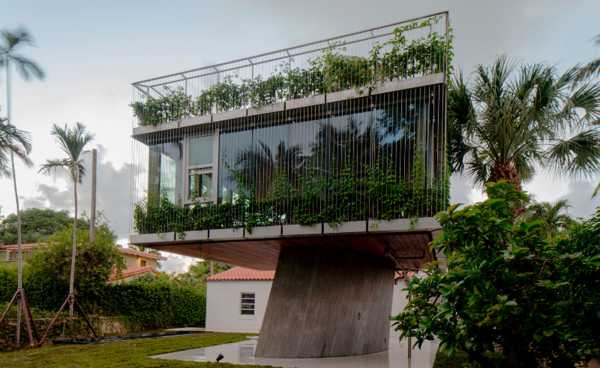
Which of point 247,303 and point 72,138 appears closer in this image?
point 72,138

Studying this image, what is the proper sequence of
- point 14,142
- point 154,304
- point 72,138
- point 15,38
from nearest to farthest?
point 14,142 → point 15,38 → point 72,138 → point 154,304

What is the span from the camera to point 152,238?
13.6m

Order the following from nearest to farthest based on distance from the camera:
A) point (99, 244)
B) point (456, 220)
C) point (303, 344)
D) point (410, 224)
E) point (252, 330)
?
1. point (456, 220)
2. point (410, 224)
3. point (303, 344)
4. point (99, 244)
5. point (252, 330)

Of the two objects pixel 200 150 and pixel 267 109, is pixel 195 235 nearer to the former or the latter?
pixel 200 150

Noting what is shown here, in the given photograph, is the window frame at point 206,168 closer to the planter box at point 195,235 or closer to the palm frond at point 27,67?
the planter box at point 195,235

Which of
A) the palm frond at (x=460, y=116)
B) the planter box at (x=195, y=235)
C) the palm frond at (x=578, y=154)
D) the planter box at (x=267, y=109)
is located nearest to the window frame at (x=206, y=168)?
the planter box at (x=195, y=235)

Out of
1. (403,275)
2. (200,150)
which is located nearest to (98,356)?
(200,150)

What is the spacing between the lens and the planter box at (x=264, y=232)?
12117 millimetres

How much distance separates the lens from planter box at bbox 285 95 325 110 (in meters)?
12.1

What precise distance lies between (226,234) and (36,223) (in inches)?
1647

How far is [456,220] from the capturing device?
7.39 metres

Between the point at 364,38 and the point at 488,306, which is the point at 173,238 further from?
the point at 488,306

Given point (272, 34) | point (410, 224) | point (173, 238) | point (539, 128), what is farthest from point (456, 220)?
point (272, 34)

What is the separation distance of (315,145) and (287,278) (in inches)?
134
